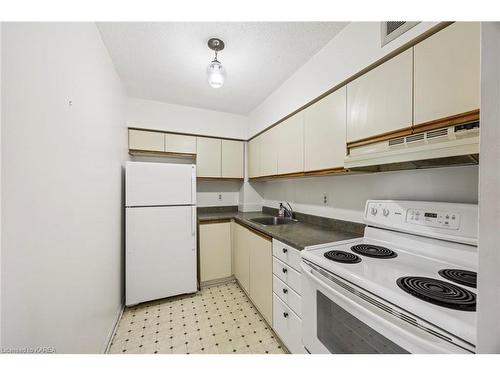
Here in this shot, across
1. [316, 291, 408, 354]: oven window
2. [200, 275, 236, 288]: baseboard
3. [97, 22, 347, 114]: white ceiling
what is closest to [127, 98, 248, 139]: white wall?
[97, 22, 347, 114]: white ceiling

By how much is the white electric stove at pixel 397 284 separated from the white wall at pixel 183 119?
86.2 inches

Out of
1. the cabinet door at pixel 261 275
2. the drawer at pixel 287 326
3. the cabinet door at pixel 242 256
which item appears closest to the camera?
the drawer at pixel 287 326

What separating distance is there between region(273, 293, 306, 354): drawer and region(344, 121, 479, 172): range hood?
3.74 feet

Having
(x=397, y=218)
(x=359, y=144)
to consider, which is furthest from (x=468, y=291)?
(x=359, y=144)

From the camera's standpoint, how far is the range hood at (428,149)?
2.46 feet

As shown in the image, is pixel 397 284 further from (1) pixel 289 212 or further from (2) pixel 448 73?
(1) pixel 289 212

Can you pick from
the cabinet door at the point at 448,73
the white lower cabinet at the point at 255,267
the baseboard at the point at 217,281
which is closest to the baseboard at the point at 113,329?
the baseboard at the point at 217,281

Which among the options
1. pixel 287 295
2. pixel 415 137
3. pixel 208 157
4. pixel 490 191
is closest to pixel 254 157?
pixel 208 157

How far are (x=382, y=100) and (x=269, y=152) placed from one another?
134 cm

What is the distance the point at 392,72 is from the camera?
107cm

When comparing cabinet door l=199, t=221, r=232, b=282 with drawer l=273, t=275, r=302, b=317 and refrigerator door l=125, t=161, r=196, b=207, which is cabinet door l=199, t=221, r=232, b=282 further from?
drawer l=273, t=275, r=302, b=317

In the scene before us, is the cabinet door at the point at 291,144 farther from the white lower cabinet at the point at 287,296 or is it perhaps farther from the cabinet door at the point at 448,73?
the cabinet door at the point at 448,73
